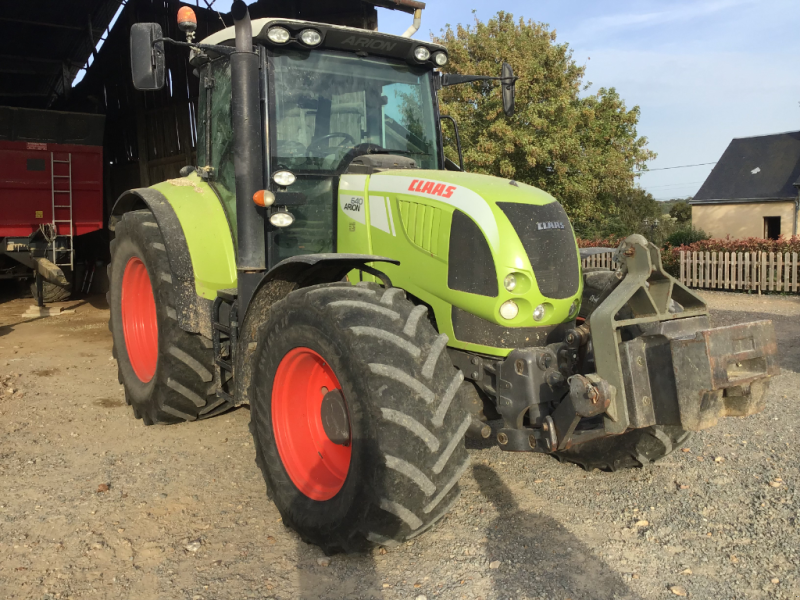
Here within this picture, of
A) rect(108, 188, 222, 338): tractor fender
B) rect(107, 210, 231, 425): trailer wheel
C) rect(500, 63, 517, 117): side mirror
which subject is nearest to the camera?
rect(108, 188, 222, 338): tractor fender

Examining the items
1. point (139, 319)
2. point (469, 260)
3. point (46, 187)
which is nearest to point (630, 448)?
point (469, 260)

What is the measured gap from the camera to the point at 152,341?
17.4ft

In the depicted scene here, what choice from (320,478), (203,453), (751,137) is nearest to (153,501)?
(203,453)

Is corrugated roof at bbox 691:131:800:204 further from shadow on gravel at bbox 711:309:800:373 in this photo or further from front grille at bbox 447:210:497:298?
front grille at bbox 447:210:497:298

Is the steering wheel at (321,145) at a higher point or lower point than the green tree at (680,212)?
lower

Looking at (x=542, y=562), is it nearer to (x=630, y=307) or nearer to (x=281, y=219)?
(x=630, y=307)

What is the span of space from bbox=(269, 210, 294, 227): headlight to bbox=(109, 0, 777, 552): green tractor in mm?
16

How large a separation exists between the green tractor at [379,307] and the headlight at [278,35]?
0.05ft

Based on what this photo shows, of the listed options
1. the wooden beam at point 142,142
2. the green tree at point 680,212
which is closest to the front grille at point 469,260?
the wooden beam at point 142,142

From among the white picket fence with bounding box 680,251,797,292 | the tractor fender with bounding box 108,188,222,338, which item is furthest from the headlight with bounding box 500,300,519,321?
the white picket fence with bounding box 680,251,797,292

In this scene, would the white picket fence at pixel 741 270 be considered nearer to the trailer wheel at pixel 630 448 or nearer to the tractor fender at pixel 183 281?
the trailer wheel at pixel 630 448

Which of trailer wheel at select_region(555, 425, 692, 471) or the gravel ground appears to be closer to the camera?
the gravel ground

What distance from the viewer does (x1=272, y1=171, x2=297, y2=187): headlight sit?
3.71m

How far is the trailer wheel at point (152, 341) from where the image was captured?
4.43 m
